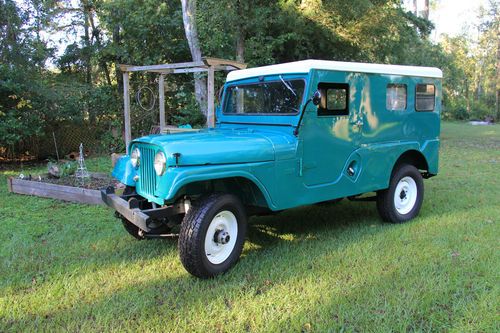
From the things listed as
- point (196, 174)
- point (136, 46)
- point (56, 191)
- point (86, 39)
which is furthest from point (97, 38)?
point (196, 174)

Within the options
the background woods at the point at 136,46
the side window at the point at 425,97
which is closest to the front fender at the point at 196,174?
the side window at the point at 425,97

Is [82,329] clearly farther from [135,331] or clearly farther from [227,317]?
[227,317]

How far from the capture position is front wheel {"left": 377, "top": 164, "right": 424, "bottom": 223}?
17.2 ft

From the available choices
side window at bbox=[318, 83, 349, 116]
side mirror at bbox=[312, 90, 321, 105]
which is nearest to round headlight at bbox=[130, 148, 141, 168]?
side mirror at bbox=[312, 90, 321, 105]

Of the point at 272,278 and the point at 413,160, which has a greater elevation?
the point at 413,160

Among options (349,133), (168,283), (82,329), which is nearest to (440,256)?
(349,133)

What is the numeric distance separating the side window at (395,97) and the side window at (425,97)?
26cm

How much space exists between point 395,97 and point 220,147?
262 centimetres

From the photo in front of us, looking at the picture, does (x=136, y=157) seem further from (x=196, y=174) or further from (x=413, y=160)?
(x=413, y=160)

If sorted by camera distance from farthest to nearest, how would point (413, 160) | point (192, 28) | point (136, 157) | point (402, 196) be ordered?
1. point (192, 28)
2. point (413, 160)
3. point (402, 196)
4. point (136, 157)

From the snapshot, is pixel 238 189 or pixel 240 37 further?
pixel 240 37

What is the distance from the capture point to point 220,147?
372cm

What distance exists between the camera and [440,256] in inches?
164

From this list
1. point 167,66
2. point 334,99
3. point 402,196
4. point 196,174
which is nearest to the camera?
point 196,174
